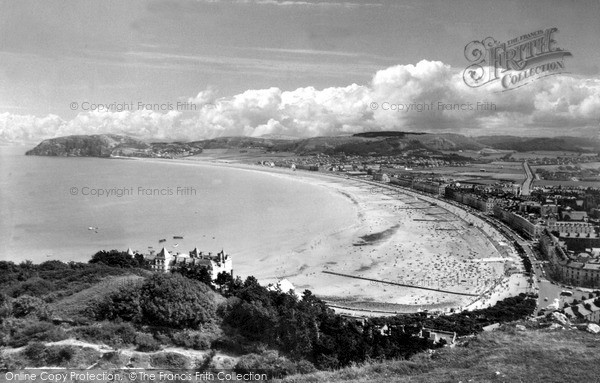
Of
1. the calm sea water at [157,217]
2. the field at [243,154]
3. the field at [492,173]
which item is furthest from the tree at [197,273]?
the field at [243,154]

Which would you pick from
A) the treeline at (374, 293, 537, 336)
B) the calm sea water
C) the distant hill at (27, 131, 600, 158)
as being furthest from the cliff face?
the treeline at (374, 293, 537, 336)

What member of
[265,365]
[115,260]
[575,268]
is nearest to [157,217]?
[115,260]

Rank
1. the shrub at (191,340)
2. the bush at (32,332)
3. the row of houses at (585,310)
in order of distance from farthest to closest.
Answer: the row of houses at (585,310)
the shrub at (191,340)
the bush at (32,332)

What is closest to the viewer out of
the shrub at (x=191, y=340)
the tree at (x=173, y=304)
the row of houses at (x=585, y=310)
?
the shrub at (x=191, y=340)

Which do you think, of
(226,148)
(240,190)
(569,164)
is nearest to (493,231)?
(240,190)

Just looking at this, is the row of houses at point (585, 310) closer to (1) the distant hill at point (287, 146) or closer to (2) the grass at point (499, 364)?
(2) the grass at point (499, 364)
